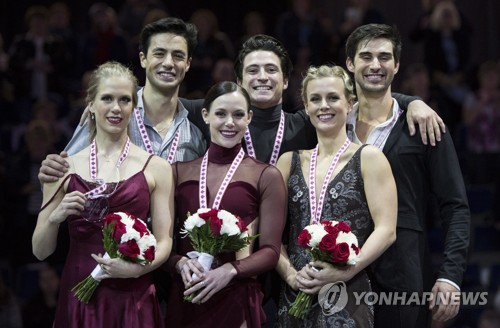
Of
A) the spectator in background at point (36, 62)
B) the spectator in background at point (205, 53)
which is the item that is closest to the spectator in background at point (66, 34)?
the spectator in background at point (36, 62)

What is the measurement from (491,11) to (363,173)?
653cm

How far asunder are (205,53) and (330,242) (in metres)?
5.27

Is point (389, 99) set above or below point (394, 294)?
above

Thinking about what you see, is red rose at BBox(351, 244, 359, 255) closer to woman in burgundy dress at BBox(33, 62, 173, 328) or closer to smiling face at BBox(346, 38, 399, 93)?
woman in burgundy dress at BBox(33, 62, 173, 328)

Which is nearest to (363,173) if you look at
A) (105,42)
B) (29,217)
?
(29,217)

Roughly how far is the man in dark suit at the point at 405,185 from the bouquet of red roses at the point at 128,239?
1067mm

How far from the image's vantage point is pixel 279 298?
4469mm

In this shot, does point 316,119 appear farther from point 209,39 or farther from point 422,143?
point 209,39

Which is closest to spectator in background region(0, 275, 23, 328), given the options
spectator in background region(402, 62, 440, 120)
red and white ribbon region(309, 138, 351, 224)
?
red and white ribbon region(309, 138, 351, 224)

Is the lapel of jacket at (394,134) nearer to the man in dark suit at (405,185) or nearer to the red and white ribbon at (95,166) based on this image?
the man in dark suit at (405,185)

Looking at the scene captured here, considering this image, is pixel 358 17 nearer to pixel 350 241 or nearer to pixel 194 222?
pixel 350 241

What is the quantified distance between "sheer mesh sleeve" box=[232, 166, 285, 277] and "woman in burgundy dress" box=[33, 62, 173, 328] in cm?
35

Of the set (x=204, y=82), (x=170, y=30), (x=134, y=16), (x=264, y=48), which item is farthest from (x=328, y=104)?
(x=134, y=16)

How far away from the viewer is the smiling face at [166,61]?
476cm
